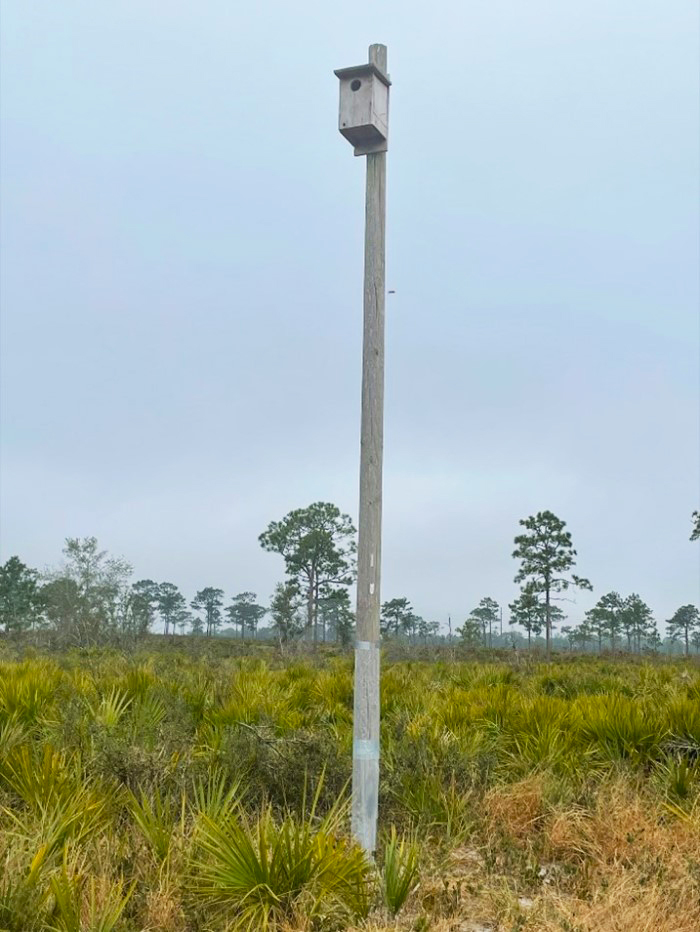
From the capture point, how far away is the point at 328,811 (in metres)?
5.58

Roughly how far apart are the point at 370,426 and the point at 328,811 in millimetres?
2779

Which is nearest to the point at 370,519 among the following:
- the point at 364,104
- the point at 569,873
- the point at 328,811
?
the point at 328,811

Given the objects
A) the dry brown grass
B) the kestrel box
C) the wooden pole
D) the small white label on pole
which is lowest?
the dry brown grass

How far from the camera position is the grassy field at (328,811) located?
388 centimetres

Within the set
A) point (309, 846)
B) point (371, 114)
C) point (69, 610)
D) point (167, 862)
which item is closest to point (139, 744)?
point (167, 862)

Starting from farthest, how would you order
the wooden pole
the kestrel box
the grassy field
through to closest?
the kestrel box → the wooden pole → the grassy field

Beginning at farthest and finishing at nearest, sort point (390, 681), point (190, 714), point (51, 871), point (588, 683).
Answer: point (588, 683) < point (390, 681) < point (190, 714) < point (51, 871)

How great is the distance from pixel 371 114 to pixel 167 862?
449 centimetres

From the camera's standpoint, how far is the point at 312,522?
5028 centimetres

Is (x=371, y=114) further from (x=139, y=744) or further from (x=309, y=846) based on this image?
(x=139, y=744)

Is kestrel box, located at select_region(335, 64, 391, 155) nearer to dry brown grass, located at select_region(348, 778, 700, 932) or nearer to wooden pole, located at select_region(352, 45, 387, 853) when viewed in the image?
wooden pole, located at select_region(352, 45, 387, 853)

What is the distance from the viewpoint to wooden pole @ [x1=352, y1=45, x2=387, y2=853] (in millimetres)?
4516

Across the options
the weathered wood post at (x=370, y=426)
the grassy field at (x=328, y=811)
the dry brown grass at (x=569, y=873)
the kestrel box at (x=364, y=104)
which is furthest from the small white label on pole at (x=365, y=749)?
the kestrel box at (x=364, y=104)

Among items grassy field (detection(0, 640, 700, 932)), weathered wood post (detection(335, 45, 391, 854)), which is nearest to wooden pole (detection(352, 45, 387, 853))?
weathered wood post (detection(335, 45, 391, 854))
